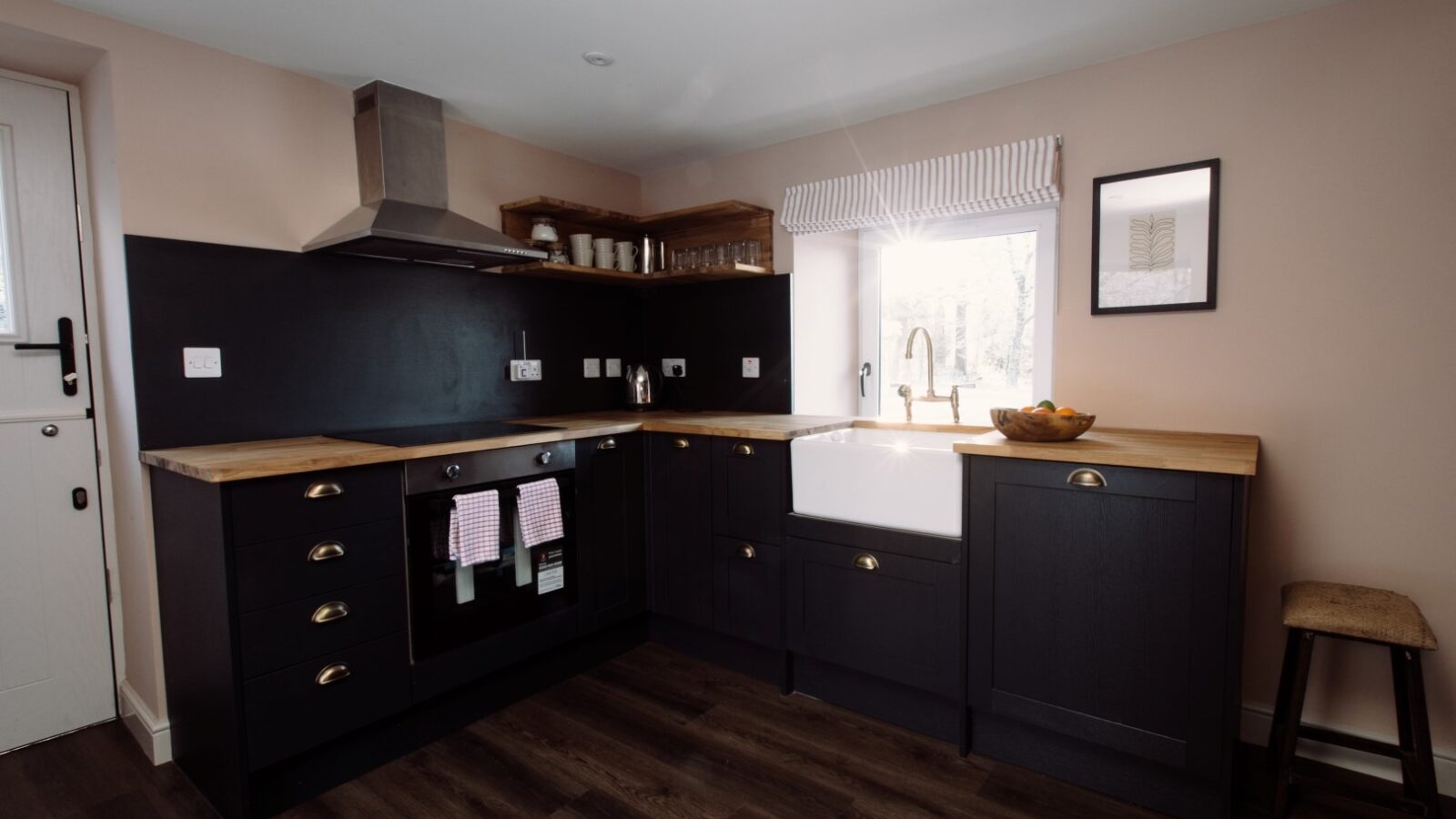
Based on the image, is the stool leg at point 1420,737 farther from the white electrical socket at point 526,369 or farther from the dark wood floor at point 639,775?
the white electrical socket at point 526,369

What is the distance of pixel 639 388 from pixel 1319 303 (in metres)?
2.66

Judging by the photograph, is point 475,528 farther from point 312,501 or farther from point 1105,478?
point 1105,478

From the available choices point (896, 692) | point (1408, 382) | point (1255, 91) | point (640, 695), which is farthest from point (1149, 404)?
point (640, 695)

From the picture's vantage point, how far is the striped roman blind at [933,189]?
8.03 feet

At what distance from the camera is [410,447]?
2.09 m

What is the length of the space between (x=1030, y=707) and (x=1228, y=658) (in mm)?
526

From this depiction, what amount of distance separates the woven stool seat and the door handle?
3.60 metres

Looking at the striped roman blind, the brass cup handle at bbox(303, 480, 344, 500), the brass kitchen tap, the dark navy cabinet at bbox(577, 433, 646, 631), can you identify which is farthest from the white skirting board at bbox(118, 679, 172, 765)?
the striped roman blind

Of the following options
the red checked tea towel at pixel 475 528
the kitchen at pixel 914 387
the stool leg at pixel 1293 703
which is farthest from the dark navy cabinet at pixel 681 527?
the stool leg at pixel 1293 703

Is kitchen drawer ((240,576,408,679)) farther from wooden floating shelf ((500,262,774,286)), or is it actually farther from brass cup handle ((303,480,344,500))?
wooden floating shelf ((500,262,774,286))

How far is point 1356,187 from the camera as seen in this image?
6.42ft

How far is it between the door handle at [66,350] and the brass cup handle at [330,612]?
1.18 m

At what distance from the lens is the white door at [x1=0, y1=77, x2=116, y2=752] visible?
6.91 feet

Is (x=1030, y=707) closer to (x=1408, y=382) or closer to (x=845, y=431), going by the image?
(x=845, y=431)
